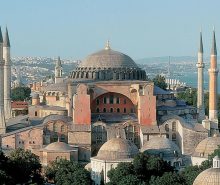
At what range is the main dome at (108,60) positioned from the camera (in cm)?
4222

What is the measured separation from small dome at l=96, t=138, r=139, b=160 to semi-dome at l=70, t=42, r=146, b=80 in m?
7.59

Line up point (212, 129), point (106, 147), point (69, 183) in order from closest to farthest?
point (69, 183) < point (106, 147) < point (212, 129)

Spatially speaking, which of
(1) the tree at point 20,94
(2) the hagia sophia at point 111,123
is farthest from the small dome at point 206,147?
(1) the tree at point 20,94

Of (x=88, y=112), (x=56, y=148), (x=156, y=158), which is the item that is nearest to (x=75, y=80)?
(x=88, y=112)

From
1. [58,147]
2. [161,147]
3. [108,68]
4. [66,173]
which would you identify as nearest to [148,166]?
[66,173]

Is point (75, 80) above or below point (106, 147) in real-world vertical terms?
above

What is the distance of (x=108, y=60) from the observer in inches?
1671

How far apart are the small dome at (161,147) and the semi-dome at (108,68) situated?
6.25 metres

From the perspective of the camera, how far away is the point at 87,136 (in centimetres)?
3756

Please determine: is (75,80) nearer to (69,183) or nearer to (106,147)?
(106,147)

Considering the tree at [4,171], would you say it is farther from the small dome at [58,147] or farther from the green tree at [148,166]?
the small dome at [58,147]

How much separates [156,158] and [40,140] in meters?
7.78

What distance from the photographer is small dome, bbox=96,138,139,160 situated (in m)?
33.7

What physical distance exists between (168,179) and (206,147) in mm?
6684
